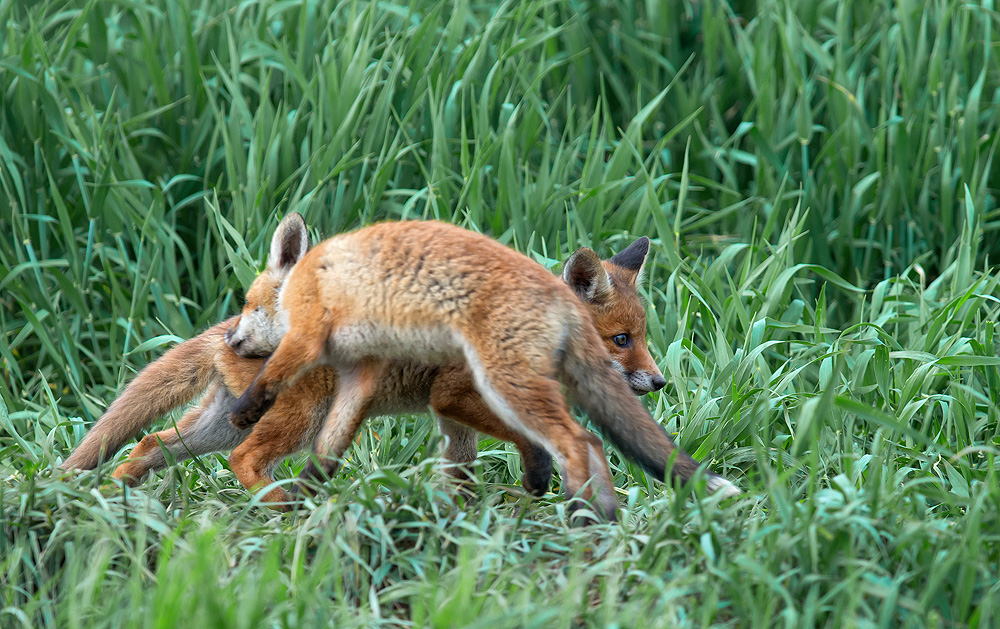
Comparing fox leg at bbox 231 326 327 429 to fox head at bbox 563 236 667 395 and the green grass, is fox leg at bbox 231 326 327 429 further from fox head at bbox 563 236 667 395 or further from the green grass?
fox head at bbox 563 236 667 395

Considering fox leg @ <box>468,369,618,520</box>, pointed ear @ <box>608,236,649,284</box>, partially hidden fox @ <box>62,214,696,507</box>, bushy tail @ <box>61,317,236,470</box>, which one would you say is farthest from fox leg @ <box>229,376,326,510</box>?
pointed ear @ <box>608,236,649,284</box>

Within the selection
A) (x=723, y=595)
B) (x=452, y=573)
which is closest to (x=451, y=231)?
(x=452, y=573)

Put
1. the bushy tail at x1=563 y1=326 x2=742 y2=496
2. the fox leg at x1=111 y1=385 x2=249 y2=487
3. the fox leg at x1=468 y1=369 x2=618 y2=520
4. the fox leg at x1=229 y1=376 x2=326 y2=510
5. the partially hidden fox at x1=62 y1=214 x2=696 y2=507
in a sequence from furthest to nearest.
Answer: the fox leg at x1=111 y1=385 x2=249 y2=487, the fox leg at x1=229 y1=376 x2=326 y2=510, the partially hidden fox at x1=62 y1=214 x2=696 y2=507, the bushy tail at x1=563 y1=326 x2=742 y2=496, the fox leg at x1=468 y1=369 x2=618 y2=520

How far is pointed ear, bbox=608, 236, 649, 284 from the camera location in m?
4.69

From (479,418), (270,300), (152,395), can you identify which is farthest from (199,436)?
(479,418)

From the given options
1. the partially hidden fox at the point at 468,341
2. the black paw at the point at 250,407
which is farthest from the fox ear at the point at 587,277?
the black paw at the point at 250,407

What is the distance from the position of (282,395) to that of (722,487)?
1829 mm

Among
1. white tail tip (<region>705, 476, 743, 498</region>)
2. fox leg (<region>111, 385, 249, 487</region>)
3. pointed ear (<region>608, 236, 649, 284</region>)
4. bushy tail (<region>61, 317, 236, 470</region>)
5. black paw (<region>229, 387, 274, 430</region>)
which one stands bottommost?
fox leg (<region>111, 385, 249, 487</region>)

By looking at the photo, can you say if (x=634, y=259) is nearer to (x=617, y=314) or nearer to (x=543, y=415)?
(x=617, y=314)

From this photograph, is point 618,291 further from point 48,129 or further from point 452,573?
point 48,129

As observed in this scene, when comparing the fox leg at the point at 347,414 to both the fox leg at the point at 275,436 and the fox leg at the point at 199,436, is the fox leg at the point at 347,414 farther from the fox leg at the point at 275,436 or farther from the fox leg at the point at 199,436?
the fox leg at the point at 199,436

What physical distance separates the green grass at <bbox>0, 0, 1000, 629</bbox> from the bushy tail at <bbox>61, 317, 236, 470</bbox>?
0.99 feet

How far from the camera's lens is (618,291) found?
4414 mm

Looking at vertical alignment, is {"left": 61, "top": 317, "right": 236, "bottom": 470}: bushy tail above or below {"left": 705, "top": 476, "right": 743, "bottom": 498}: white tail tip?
below
